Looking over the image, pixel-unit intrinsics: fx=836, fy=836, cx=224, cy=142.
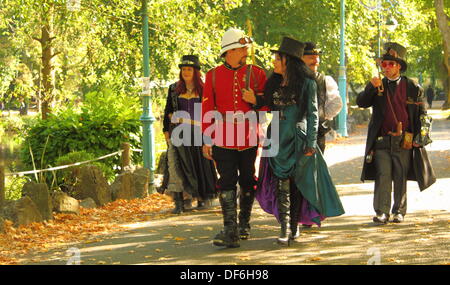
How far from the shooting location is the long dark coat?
33.2 feet

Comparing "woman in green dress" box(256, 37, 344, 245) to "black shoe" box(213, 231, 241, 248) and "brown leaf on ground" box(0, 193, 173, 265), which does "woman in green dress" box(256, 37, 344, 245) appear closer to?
"black shoe" box(213, 231, 241, 248)

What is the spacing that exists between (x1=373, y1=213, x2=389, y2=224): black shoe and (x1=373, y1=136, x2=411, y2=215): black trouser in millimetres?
59

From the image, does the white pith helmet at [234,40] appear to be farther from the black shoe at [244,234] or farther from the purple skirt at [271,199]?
the black shoe at [244,234]

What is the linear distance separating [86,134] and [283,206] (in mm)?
7318

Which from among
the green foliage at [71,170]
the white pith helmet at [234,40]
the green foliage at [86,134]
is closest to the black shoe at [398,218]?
the white pith helmet at [234,40]

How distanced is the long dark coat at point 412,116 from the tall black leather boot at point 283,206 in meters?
1.98

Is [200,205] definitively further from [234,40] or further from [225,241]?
[234,40]

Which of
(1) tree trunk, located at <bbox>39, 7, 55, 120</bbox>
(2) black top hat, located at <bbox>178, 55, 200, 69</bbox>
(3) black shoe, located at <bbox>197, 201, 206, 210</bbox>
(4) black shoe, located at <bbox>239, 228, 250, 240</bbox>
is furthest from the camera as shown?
(1) tree trunk, located at <bbox>39, 7, 55, 120</bbox>

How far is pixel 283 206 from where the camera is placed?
862cm

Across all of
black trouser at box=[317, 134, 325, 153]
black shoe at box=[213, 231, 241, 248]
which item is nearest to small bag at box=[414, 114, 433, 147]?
black trouser at box=[317, 134, 325, 153]

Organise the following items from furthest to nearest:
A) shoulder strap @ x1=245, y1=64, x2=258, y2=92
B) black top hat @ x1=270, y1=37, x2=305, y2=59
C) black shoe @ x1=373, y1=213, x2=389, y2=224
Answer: black shoe @ x1=373, y1=213, x2=389, y2=224 < shoulder strap @ x1=245, y1=64, x2=258, y2=92 < black top hat @ x1=270, y1=37, x2=305, y2=59

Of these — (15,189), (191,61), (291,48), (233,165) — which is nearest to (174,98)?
(191,61)

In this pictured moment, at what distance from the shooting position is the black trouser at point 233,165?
8711 mm

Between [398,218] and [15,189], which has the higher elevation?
[398,218]
